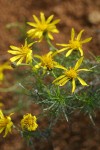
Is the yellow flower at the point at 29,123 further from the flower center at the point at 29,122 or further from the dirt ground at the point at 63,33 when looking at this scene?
the dirt ground at the point at 63,33

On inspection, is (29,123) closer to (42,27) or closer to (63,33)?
(42,27)

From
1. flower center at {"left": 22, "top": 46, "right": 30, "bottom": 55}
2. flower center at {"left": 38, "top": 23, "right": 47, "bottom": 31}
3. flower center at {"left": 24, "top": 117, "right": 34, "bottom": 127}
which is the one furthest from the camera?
flower center at {"left": 38, "top": 23, "right": 47, "bottom": 31}

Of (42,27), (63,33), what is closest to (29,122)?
(42,27)

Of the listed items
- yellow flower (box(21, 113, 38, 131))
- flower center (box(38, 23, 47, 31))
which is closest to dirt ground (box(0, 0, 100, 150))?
flower center (box(38, 23, 47, 31))

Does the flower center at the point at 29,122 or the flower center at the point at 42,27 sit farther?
the flower center at the point at 42,27

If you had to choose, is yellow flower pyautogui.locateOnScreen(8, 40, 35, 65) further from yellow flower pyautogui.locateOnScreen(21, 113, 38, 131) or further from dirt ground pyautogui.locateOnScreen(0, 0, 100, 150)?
dirt ground pyautogui.locateOnScreen(0, 0, 100, 150)

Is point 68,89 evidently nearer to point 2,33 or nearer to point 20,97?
point 20,97

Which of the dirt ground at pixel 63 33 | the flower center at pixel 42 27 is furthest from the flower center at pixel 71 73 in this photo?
the dirt ground at pixel 63 33

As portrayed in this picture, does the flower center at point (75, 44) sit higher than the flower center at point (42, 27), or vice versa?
the flower center at point (42, 27)
